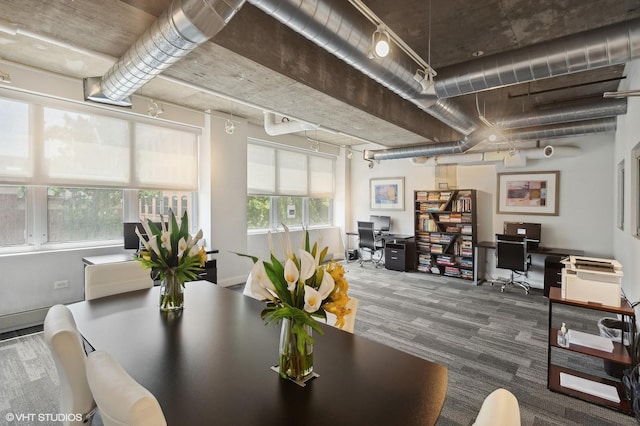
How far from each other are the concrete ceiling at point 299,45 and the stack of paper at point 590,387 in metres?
3.06

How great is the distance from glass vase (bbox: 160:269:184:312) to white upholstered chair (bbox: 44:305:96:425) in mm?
624

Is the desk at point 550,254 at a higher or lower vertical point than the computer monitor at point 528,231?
lower

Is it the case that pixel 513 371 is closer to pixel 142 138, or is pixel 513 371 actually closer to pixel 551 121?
pixel 551 121

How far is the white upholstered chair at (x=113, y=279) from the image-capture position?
7.79 ft

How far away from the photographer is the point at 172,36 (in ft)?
6.34

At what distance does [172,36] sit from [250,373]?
198cm

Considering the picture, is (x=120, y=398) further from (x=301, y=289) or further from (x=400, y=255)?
(x=400, y=255)

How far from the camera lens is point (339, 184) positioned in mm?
8453

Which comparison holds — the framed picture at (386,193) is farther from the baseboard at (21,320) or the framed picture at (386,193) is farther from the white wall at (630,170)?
the baseboard at (21,320)

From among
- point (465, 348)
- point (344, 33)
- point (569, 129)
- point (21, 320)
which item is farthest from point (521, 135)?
point (21, 320)

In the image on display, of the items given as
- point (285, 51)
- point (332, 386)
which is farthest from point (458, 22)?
point (332, 386)

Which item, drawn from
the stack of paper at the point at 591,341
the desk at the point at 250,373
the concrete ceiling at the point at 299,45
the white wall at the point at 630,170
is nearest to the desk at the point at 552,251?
the white wall at the point at 630,170

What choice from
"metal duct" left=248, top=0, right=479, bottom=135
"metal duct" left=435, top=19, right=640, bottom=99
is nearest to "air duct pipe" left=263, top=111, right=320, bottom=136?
"metal duct" left=248, top=0, right=479, bottom=135

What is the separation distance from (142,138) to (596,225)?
761 cm
